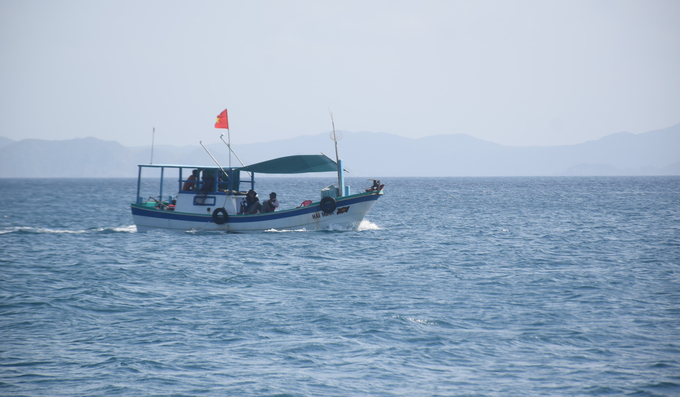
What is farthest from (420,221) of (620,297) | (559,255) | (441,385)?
(441,385)

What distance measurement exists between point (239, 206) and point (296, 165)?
3.37m

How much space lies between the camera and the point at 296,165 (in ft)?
94.0

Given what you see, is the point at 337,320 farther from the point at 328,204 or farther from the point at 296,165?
the point at 296,165

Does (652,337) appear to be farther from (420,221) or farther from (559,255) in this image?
(420,221)

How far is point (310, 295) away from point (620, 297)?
802 cm

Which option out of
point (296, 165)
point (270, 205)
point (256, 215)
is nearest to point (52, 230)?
point (256, 215)

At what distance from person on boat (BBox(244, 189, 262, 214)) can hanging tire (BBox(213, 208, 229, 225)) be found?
119 centimetres

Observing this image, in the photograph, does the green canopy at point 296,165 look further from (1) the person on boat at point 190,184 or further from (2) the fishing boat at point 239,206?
(1) the person on boat at point 190,184

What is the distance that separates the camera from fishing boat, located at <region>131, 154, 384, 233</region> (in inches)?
1070

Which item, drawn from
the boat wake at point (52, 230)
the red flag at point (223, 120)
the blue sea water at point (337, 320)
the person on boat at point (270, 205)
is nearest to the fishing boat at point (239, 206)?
the person on boat at point (270, 205)

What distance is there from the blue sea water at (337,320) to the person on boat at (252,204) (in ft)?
9.29

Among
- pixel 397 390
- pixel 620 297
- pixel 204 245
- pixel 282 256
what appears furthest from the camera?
pixel 204 245

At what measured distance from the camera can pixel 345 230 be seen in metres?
28.1

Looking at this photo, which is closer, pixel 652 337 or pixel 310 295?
pixel 652 337
